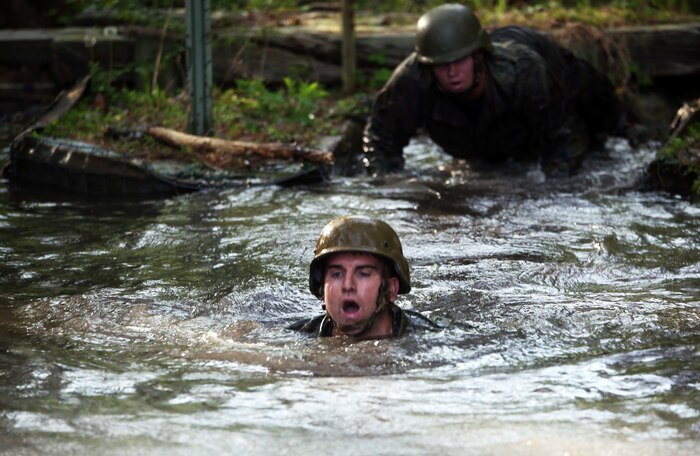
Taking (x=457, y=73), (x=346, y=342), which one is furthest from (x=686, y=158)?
(x=346, y=342)

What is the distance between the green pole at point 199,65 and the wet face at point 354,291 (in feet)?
16.8

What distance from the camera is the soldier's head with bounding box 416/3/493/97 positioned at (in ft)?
33.9

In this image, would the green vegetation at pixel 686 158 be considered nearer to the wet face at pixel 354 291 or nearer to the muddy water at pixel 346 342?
the muddy water at pixel 346 342

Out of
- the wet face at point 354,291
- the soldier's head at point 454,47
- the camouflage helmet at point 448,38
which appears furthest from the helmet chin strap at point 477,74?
the wet face at point 354,291

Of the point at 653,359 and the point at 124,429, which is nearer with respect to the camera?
the point at 124,429

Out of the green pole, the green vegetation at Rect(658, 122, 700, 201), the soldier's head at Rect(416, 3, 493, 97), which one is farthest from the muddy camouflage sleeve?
the green vegetation at Rect(658, 122, 700, 201)

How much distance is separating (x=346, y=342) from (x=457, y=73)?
4969 mm

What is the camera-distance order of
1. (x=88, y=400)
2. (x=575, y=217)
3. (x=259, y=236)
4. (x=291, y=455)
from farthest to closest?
(x=575, y=217) < (x=259, y=236) < (x=88, y=400) < (x=291, y=455)

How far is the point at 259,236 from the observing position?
28.4ft

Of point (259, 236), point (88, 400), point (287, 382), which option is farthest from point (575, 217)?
point (88, 400)

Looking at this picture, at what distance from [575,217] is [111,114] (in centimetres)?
506

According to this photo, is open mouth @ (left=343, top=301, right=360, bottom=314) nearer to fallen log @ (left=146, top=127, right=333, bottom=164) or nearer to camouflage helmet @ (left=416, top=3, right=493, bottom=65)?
fallen log @ (left=146, top=127, right=333, bottom=164)

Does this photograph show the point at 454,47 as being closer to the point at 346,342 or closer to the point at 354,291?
the point at 354,291

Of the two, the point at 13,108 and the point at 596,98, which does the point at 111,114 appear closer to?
the point at 13,108
